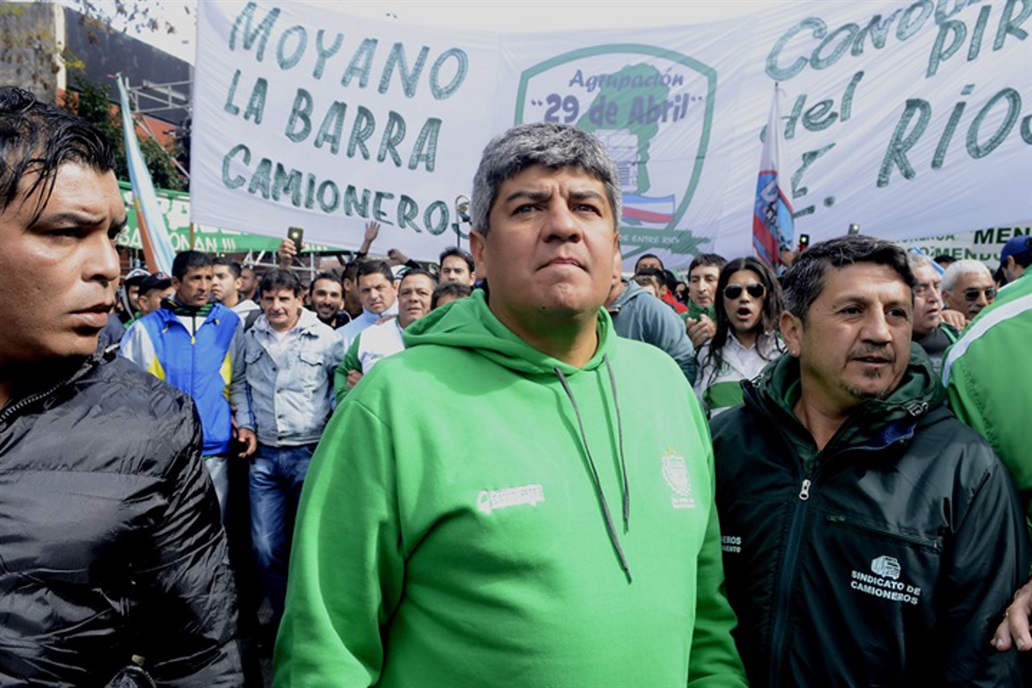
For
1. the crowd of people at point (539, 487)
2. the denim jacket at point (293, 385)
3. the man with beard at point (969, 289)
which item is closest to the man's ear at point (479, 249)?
the crowd of people at point (539, 487)

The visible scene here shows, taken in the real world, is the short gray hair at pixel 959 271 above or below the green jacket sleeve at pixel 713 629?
above

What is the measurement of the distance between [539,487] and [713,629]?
58 centimetres

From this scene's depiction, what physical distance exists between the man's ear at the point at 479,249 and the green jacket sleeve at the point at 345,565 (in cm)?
42

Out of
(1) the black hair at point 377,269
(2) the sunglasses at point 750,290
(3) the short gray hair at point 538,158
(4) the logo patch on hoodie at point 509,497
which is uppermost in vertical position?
(3) the short gray hair at point 538,158

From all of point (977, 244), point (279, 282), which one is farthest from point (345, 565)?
point (977, 244)

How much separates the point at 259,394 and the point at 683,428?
358 centimetres

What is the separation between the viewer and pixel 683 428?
5.67 ft

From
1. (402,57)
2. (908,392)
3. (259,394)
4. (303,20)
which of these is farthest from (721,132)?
Result: (908,392)

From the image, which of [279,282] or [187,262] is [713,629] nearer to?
[279,282]

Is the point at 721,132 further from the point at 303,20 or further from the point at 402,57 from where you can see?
the point at 303,20

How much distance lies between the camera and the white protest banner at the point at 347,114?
668cm

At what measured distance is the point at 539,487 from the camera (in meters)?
1.45

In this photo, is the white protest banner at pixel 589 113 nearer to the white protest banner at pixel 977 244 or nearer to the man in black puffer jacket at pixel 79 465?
the white protest banner at pixel 977 244

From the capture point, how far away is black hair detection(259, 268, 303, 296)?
188 inches
